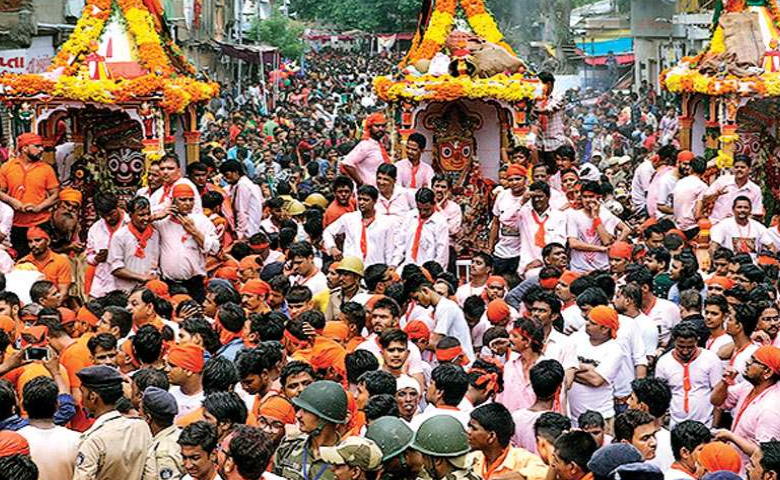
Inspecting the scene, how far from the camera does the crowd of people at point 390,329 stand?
7887 mm

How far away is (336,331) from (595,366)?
1.73 meters

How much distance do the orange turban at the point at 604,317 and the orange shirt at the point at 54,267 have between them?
491 cm

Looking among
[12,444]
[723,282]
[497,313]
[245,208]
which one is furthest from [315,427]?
[245,208]

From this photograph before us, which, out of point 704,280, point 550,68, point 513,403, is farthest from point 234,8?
point 513,403

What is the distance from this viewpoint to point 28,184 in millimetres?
15484

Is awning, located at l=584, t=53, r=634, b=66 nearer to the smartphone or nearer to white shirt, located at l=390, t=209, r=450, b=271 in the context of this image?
white shirt, located at l=390, t=209, r=450, b=271

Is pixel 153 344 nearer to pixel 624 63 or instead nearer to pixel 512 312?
pixel 512 312

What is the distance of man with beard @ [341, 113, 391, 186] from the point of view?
16609 millimetres

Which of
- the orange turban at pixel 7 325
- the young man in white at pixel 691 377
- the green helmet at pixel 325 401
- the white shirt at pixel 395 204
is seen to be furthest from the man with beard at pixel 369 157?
the green helmet at pixel 325 401

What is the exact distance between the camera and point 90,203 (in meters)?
17.7

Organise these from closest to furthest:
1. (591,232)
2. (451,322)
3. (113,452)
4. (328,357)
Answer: (113,452)
(328,357)
(451,322)
(591,232)

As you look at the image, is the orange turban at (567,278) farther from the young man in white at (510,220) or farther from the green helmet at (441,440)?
the green helmet at (441,440)

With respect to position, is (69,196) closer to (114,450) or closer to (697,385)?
(697,385)

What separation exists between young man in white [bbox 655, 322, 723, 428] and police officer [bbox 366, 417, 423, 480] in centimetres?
304
